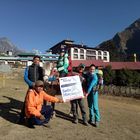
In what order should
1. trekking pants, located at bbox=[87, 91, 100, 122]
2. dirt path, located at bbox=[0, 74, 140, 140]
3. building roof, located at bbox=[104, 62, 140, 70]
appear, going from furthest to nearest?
1. building roof, located at bbox=[104, 62, 140, 70]
2. trekking pants, located at bbox=[87, 91, 100, 122]
3. dirt path, located at bbox=[0, 74, 140, 140]

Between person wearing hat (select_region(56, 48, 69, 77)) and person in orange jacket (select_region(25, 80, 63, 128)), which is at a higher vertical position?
person wearing hat (select_region(56, 48, 69, 77))

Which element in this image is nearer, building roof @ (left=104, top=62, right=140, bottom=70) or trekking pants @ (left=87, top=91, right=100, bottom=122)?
trekking pants @ (left=87, top=91, right=100, bottom=122)

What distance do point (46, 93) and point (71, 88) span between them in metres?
0.81

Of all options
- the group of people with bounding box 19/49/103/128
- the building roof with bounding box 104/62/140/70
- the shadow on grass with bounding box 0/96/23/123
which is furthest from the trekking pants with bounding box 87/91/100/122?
the building roof with bounding box 104/62/140/70

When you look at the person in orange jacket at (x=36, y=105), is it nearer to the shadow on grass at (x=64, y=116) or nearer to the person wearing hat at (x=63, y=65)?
the person wearing hat at (x=63, y=65)

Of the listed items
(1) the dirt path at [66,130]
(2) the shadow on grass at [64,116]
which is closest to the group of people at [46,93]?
(1) the dirt path at [66,130]

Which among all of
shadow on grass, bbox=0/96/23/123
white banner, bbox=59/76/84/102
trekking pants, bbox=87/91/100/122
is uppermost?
white banner, bbox=59/76/84/102

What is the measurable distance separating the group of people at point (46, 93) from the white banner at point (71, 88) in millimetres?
219

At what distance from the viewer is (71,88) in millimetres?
9984

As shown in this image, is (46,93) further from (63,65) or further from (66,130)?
(66,130)

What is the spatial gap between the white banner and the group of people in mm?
219

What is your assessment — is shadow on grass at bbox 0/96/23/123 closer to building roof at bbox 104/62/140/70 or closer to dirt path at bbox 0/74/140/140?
dirt path at bbox 0/74/140/140

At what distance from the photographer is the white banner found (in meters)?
9.91

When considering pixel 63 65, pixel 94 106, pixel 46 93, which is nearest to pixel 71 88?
pixel 46 93
